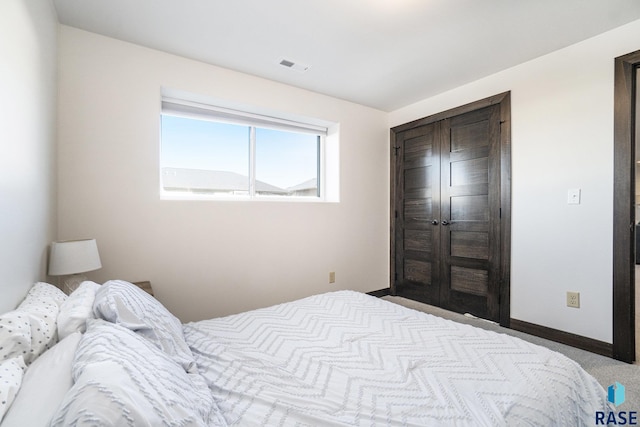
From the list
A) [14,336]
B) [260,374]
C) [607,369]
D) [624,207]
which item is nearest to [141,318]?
[14,336]

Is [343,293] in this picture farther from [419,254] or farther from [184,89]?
[184,89]

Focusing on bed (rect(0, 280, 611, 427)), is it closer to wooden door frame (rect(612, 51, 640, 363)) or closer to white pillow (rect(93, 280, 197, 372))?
white pillow (rect(93, 280, 197, 372))

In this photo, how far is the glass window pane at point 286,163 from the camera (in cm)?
319

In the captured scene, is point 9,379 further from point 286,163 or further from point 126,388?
point 286,163

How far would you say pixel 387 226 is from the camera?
394 centimetres

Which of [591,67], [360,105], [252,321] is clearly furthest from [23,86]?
[591,67]

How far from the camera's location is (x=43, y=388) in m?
0.70

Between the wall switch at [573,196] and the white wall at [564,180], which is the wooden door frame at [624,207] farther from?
the wall switch at [573,196]

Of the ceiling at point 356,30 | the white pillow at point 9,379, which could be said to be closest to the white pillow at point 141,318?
the white pillow at point 9,379

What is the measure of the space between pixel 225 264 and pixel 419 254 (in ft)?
7.49

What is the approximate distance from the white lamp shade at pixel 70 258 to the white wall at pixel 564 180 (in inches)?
133

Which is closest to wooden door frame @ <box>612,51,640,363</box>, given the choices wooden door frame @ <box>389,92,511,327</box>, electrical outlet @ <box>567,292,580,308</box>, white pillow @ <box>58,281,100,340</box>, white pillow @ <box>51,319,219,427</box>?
electrical outlet @ <box>567,292,580,308</box>

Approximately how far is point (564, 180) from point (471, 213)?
81cm

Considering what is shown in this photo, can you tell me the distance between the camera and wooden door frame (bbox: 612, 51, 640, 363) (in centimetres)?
205
